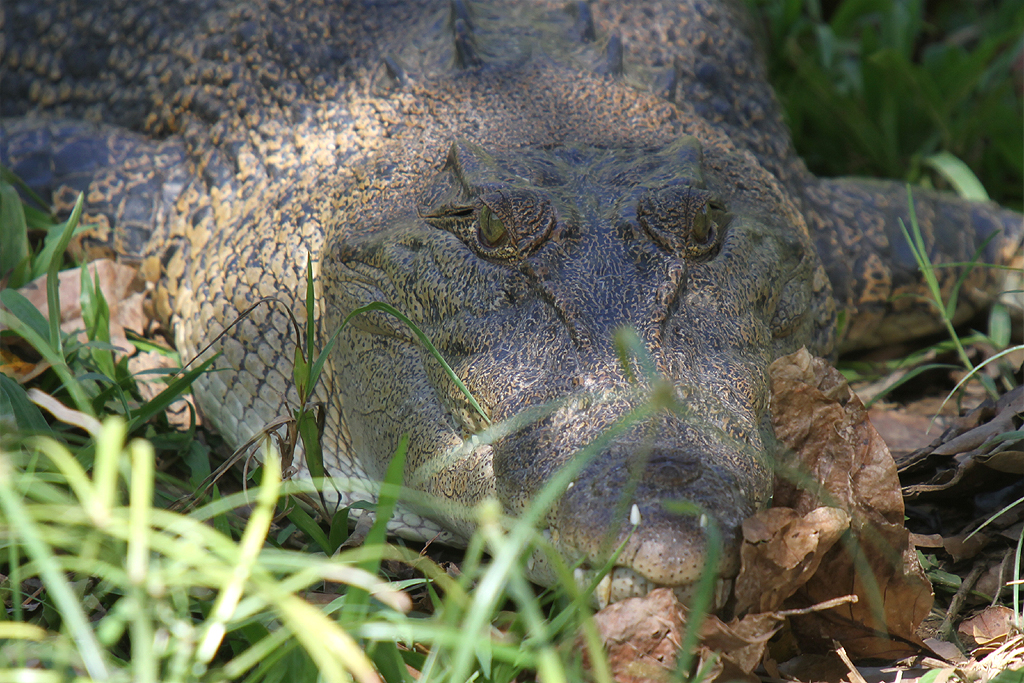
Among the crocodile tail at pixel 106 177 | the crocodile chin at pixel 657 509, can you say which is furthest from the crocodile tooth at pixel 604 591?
the crocodile tail at pixel 106 177

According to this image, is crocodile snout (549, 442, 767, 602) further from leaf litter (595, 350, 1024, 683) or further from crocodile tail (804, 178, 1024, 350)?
crocodile tail (804, 178, 1024, 350)

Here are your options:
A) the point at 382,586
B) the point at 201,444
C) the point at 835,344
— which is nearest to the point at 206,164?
the point at 201,444

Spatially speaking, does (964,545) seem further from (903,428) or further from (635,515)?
(635,515)

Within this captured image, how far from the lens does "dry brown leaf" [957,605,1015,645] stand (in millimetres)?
1864

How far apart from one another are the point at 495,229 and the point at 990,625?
4.32ft

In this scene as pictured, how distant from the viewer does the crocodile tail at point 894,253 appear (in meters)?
3.43

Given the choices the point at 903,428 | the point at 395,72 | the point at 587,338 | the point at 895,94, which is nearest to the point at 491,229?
the point at 587,338

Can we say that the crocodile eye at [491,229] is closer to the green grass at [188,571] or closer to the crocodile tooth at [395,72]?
the green grass at [188,571]

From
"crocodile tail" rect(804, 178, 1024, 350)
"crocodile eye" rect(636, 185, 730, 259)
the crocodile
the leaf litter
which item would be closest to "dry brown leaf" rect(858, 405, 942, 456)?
the crocodile

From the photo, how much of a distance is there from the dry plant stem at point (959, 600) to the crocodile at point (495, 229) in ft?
1.74

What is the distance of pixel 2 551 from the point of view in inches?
72.8

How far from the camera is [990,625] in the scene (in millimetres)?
1904

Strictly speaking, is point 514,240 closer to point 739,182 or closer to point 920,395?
point 739,182

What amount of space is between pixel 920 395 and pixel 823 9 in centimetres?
319
